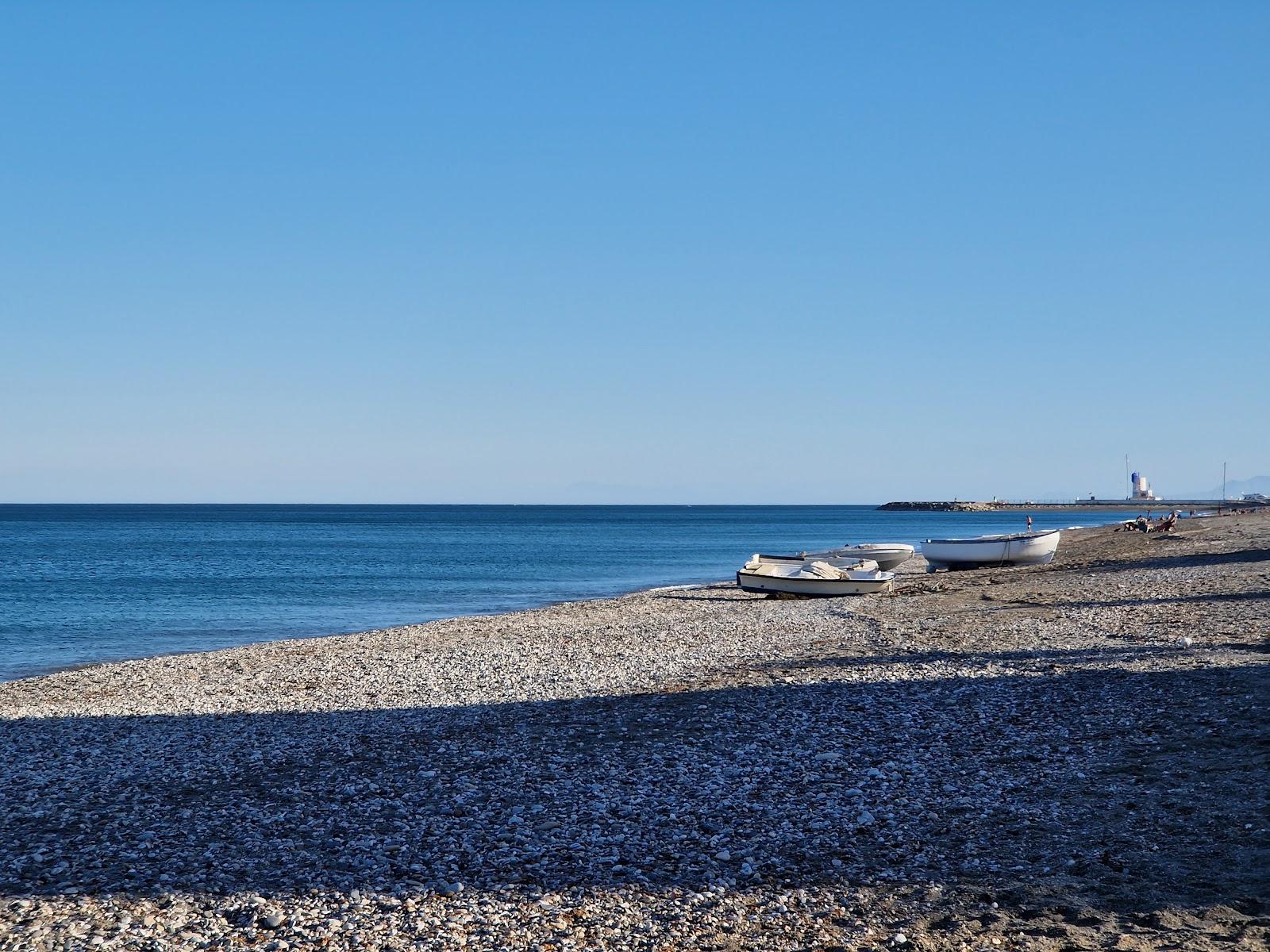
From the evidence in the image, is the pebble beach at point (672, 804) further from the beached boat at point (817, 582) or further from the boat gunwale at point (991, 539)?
the boat gunwale at point (991, 539)

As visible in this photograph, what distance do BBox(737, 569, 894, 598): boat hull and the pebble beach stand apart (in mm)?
14288

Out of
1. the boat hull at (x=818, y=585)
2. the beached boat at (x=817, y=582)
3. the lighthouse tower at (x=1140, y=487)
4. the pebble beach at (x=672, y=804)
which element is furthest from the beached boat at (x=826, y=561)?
the lighthouse tower at (x=1140, y=487)

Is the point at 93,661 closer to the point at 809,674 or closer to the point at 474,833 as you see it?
the point at 809,674

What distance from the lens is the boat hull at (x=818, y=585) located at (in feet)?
109

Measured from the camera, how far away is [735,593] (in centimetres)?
3766

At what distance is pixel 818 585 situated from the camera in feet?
109

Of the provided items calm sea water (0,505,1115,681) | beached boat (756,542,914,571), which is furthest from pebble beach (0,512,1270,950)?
beached boat (756,542,914,571)

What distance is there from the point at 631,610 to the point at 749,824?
2371cm

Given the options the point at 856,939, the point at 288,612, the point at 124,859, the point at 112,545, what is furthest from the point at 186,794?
the point at 112,545

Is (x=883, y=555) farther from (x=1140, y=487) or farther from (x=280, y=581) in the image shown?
(x=1140, y=487)

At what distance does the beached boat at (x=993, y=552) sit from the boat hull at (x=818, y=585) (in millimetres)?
10991

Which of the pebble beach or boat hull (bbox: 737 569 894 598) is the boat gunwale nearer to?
boat hull (bbox: 737 569 894 598)

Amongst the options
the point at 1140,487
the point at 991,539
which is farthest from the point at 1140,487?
the point at 991,539

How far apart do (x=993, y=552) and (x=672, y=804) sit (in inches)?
1465
